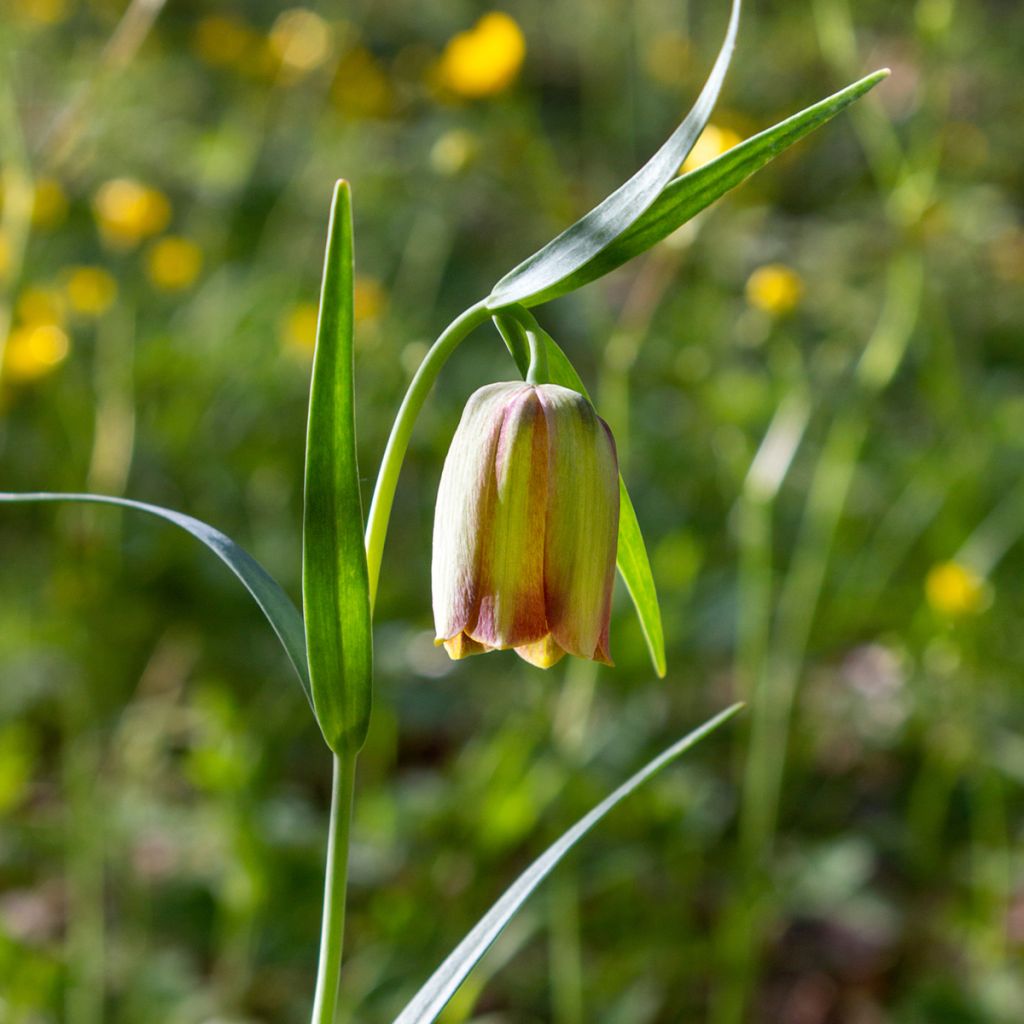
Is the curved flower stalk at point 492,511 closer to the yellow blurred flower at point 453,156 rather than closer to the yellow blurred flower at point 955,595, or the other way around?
the yellow blurred flower at point 453,156

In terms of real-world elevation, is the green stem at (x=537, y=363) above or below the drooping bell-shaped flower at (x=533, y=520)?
above

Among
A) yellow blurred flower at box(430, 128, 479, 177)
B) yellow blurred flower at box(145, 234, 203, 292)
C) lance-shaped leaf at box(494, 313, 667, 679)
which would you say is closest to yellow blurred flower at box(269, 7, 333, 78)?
yellow blurred flower at box(145, 234, 203, 292)

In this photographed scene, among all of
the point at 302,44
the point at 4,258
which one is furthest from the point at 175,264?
the point at 302,44

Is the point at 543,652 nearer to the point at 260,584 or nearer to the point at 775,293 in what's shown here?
the point at 260,584

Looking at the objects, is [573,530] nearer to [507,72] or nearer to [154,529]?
[507,72]

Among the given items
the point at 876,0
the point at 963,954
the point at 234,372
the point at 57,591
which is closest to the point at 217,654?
the point at 57,591

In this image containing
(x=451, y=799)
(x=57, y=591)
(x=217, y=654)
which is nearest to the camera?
(x=451, y=799)

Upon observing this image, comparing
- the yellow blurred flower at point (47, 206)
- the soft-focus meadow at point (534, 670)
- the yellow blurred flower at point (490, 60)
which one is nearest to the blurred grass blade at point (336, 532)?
the soft-focus meadow at point (534, 670)
